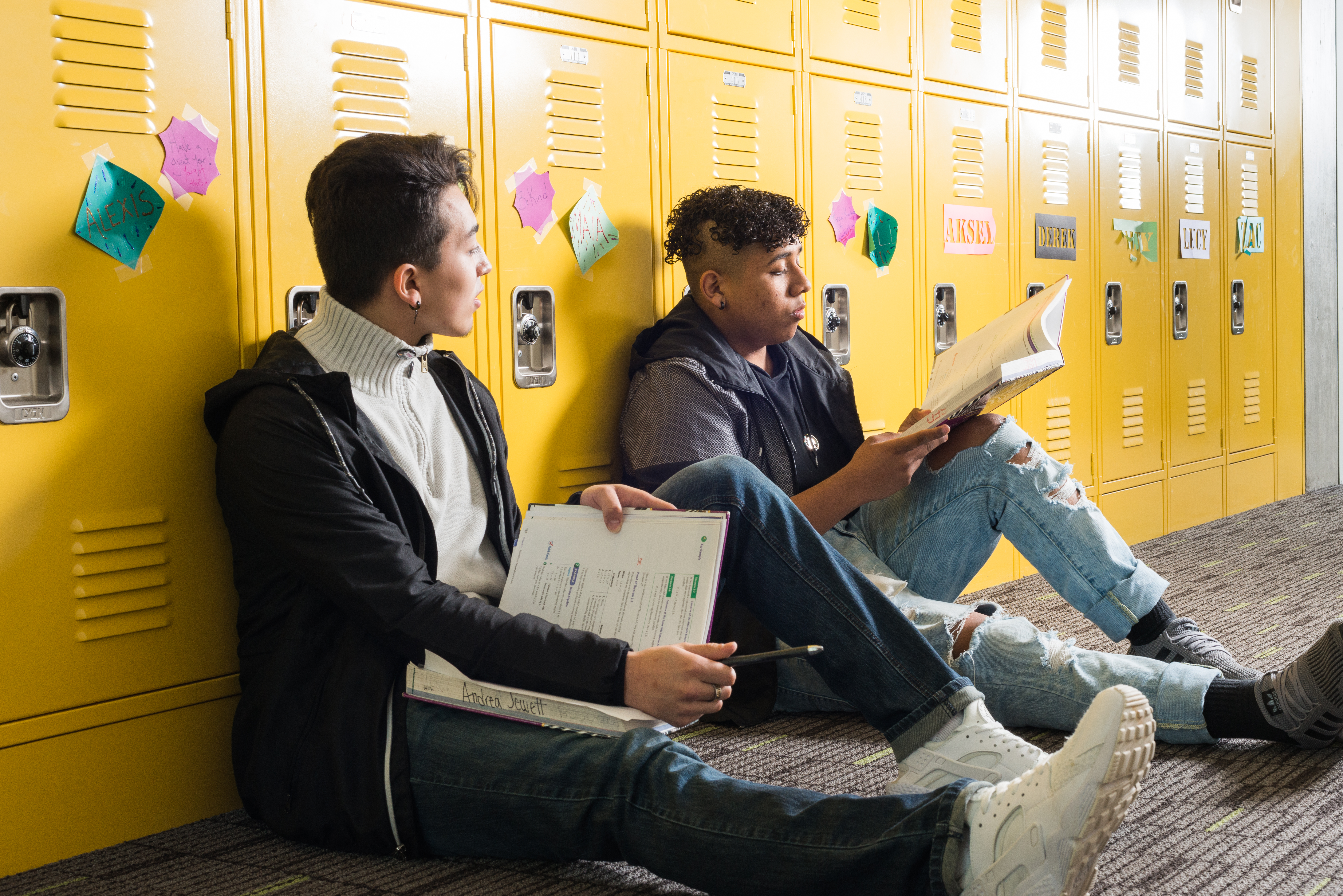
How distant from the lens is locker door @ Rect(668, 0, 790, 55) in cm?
259

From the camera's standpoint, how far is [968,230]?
3.35 m

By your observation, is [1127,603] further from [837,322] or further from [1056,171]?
[1056,171]

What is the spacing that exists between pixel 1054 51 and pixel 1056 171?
15.4 inches

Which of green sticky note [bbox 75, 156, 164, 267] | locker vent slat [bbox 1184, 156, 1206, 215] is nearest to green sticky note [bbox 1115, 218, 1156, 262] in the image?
locker vent slat [bbox 1184, 156, 1206, 215]

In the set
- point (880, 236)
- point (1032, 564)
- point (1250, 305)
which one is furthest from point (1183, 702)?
point (1250, 305)

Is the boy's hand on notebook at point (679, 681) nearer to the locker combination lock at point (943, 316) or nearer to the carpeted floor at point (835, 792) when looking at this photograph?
the carpeted floor at point (835, 792)

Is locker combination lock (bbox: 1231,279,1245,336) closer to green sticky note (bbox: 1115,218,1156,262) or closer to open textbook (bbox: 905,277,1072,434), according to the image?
green sticky note (bbox: 1115,218,1156,262)

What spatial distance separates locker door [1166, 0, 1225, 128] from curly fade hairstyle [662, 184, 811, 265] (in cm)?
255

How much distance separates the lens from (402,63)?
209cm

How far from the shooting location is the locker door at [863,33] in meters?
2.91

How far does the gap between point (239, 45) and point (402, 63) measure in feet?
1.04

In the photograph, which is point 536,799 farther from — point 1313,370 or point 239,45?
point 1313,370

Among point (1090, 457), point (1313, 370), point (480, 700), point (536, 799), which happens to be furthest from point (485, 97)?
point (1313, 370)

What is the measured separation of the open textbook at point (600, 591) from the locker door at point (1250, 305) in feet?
12.4
